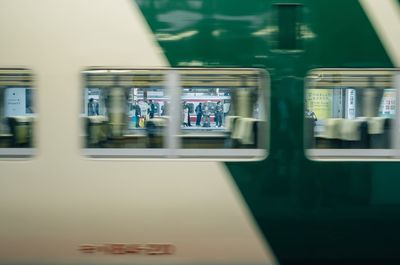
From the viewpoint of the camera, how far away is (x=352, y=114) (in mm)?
4371

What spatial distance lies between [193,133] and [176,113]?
190 millimetres

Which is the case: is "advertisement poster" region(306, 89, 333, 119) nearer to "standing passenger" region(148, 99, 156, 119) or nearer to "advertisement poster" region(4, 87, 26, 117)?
"standing passenger" region(148, 99, 156, 119)

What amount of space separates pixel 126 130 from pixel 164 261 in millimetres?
980

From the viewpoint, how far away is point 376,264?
4.38 metres

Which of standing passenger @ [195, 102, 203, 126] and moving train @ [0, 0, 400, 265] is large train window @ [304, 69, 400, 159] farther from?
standing passenger @ [195, 102, 203, 126]

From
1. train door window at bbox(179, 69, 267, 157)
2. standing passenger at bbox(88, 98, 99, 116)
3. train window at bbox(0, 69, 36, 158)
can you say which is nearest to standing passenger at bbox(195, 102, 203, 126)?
train door window at bbox(179, 69, 267, 157)

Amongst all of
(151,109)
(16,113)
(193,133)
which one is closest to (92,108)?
(151,109)

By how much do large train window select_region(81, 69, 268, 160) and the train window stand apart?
397 millimetres

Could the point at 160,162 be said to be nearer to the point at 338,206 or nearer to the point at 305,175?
the point at 305,175

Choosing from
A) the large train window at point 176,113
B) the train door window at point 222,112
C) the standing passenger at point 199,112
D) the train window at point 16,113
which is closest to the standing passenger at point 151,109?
the large train window at point 176,113

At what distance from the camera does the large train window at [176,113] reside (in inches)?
168

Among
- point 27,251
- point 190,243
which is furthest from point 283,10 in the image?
point 27,251

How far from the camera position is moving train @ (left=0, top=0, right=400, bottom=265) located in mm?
4227

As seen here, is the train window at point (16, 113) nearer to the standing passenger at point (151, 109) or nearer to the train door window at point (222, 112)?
the standing passenger at point (151, 109)
